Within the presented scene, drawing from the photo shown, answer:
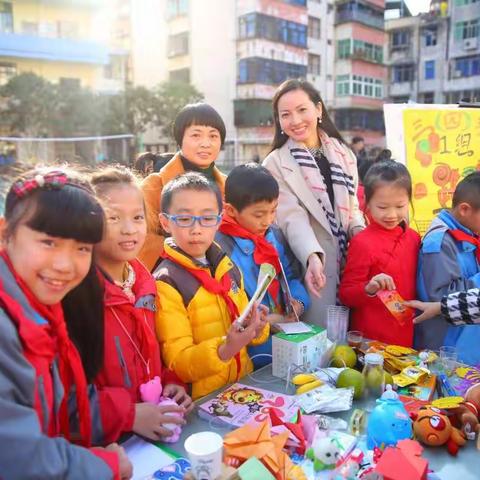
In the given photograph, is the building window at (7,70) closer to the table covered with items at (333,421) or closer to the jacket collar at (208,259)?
the jacket collar at (208,259)

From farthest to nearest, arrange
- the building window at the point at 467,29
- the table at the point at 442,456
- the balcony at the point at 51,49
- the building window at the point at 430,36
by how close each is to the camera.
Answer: the building window at the point at 430,36 < the building window at the point at 467,29 < the balcony at the point at 51,49 < the table at the point at 442,456

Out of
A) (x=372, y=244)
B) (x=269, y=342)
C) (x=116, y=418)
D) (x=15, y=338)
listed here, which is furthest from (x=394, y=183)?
(x=15, y=338)

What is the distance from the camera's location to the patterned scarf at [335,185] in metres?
2.60

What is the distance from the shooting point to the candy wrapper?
2.14 m

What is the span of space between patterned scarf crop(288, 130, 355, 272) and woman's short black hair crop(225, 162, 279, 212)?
48 centimetres

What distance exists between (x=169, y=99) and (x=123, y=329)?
22.5 metres

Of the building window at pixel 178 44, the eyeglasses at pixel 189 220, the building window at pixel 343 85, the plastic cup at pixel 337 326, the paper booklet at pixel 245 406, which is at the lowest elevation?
the paper booklet at pixel 245 406

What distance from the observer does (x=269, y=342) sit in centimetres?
206

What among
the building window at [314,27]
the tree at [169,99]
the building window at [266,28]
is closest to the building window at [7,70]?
the tree at [169,99]

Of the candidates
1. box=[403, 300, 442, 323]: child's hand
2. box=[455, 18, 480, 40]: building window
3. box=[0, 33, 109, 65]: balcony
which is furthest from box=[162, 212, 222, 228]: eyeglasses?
box=[455, 18, 480, 40]: building window

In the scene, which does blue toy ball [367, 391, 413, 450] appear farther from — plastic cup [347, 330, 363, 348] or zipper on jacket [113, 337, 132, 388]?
zipper on jacket [113, 337, 132, 388]

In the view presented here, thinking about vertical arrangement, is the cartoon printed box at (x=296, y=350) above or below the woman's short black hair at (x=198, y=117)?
below

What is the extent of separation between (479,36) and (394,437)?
3147 centimetres

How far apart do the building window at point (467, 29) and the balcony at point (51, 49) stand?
2033 centimetres
